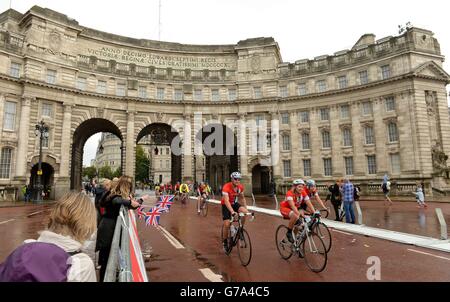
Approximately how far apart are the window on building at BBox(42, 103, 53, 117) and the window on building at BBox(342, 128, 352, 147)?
117ft

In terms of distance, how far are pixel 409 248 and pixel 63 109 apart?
121 ft

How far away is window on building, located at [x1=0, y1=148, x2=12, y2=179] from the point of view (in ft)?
100

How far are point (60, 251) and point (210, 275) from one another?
457 cm

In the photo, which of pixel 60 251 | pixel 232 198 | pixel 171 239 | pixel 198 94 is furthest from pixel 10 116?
pixel 60 251

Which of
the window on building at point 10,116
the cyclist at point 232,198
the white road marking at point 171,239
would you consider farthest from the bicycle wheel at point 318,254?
the window on building at point 10,116

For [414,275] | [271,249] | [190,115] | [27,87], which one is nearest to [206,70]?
[190,115]

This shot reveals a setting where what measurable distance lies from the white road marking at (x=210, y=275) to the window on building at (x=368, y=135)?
35.0 meters

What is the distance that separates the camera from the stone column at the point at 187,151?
1555 inches

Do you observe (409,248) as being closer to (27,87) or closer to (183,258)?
(183,258)

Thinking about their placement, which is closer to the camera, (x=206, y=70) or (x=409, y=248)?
(x=409, y=248)

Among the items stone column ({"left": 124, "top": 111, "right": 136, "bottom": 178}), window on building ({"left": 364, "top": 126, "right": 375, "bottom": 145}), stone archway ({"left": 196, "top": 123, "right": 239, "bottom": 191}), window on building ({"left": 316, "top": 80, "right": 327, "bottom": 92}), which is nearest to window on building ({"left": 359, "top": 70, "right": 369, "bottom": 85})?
window on building ({"left": 316, "top": 80, "right": 327, "bottom": 92})

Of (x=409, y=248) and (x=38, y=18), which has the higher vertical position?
(x=38, y=18)

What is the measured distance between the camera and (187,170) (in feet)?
130
